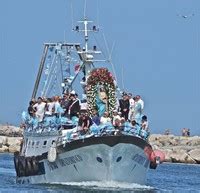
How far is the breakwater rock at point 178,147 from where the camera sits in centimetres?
11169

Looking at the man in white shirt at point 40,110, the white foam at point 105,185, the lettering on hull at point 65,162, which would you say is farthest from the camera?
the man in white shirt at point 40,110

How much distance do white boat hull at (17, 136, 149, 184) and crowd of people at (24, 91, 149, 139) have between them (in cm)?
63

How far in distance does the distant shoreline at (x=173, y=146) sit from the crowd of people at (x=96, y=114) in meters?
45.0

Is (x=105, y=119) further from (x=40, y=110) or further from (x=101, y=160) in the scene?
(x=40, y=110)

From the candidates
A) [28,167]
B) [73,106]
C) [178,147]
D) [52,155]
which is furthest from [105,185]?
[178,147]

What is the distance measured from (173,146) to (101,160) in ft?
208

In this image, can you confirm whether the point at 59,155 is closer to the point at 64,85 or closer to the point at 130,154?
the point at 130,154

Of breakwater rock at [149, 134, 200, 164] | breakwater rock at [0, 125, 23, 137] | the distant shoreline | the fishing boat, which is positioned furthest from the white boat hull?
breakwater rock at [0, 125, 23, 137]

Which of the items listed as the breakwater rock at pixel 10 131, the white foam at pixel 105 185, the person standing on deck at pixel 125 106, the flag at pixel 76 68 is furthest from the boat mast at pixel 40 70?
the breakwater rock at pixel 10 131

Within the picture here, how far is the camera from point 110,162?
59219 mm

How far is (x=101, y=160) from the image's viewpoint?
195 ft

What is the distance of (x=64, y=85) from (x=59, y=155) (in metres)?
10.3

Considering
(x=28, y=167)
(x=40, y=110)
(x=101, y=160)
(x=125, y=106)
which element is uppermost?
(x=40, y=110)

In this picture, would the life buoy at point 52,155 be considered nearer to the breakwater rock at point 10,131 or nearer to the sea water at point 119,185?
the sea water at point 119,185
